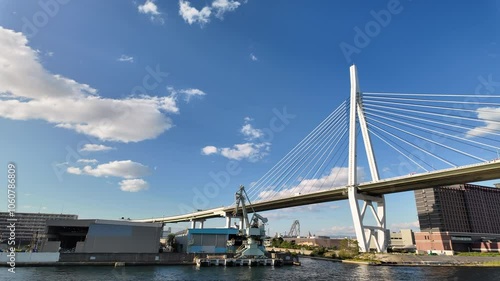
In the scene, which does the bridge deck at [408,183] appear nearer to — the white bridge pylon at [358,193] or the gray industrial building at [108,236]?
the white bridge pylon at [358,193]

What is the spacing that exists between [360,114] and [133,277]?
52526 millimetres

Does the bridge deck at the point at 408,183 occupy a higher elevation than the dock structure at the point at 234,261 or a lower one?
higher

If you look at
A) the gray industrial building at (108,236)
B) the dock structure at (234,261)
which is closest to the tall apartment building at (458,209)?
the dock structure at (234,261)

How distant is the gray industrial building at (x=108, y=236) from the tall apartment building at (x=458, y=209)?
124639 millimetres

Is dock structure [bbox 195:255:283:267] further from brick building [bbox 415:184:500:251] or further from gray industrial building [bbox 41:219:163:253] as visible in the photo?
brick building [bbox 415:184:500:251]

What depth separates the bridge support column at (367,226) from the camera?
217 feet

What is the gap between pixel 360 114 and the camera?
6669 centimetres

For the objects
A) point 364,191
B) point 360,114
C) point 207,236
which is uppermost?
point 360,114

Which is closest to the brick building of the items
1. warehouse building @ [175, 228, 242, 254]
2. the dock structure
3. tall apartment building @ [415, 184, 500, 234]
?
tall apartment building @ [415, 184, 500, 234]

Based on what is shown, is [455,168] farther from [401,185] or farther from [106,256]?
[106,256]

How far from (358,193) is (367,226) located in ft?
23.5

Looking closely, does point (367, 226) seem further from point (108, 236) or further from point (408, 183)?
point (108, 236)

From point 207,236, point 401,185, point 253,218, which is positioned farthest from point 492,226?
point 207,236

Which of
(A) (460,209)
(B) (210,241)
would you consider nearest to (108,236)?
(B) (210,241)
